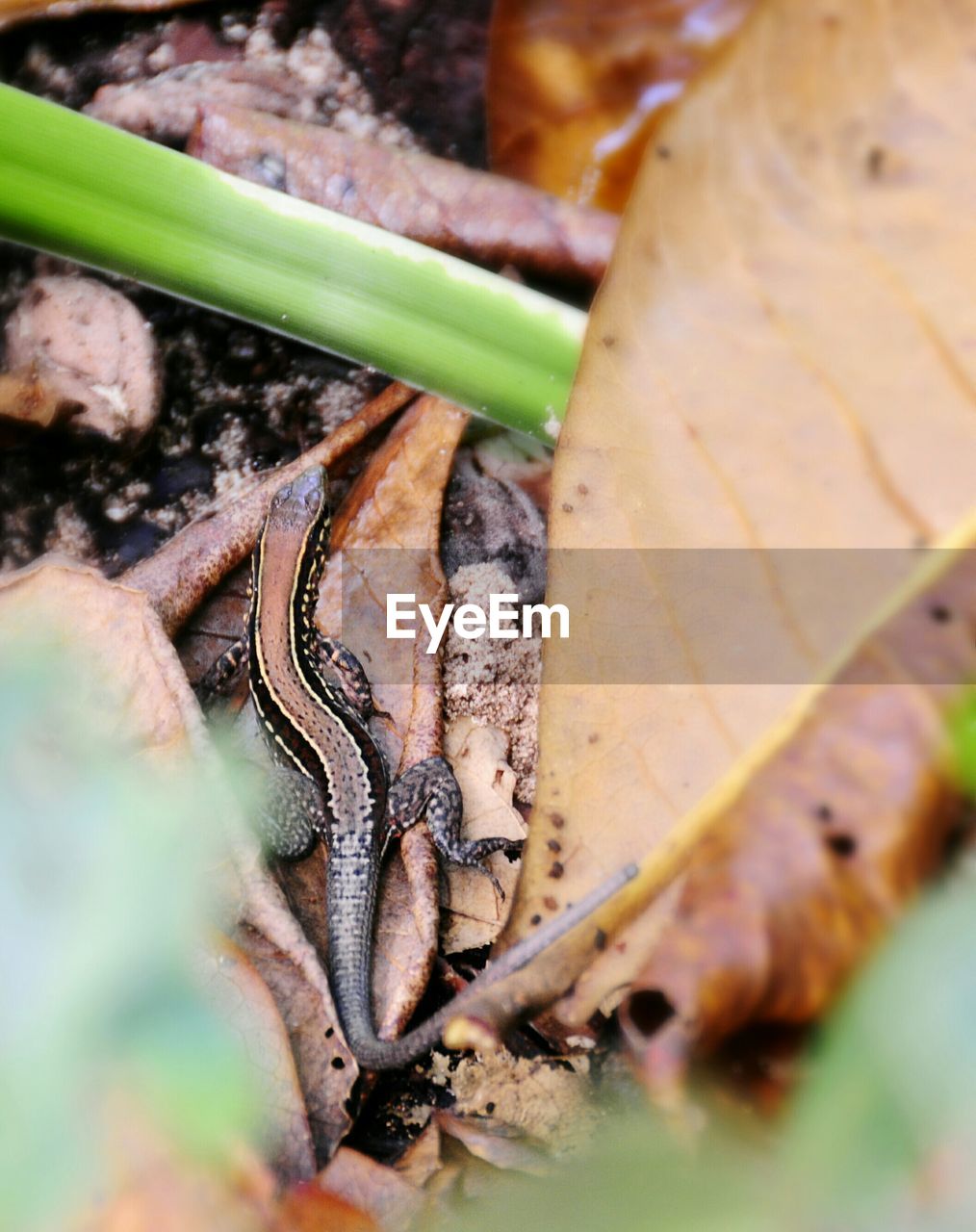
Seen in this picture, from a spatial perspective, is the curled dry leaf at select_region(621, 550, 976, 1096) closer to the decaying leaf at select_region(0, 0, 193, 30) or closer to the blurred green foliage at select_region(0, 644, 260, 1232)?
the blurred green foliage at select_region(0, 644, 260, 1232)

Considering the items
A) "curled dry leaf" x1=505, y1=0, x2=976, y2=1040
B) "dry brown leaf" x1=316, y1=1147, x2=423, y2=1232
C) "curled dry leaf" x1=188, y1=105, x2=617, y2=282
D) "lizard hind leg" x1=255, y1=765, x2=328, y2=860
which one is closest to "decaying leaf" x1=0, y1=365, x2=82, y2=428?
"curled dry leaf" x1=188, y1=105, x2=617, y2=282

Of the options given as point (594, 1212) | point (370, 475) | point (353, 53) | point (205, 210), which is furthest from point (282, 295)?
point (594, 1212)

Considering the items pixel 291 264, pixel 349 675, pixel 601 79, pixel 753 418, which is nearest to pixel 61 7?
pixel 291 264

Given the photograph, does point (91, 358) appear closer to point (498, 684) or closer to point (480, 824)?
point (498, 684)

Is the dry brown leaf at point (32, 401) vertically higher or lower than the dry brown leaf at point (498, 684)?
higher

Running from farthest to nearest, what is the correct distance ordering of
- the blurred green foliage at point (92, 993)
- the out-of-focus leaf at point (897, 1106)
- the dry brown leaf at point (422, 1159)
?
1. the dry brown leaf at point (422, 1159)
2. the blurred green foliage at point (92, 993)
3. the out-of-focus leaf at point (897, 1106)

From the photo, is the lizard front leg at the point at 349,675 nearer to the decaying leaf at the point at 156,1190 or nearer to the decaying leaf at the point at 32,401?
the decaying leaf at the point at 32,401

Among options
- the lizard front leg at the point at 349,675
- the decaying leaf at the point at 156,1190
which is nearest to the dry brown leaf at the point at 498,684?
the lizard front leg at the point at 349,675
